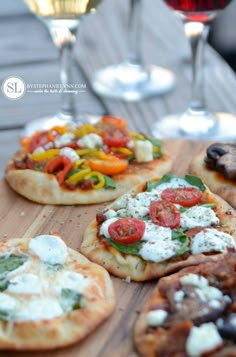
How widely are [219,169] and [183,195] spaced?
299 millimetres

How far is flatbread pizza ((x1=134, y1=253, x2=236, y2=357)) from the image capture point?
2.31 metres

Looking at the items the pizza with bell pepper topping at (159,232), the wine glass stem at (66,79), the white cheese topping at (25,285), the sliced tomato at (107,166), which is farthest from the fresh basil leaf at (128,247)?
the wine glass stem at (66,79)

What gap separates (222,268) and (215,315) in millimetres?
227

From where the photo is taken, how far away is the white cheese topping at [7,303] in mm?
2477

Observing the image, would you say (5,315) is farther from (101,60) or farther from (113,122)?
(101,60)

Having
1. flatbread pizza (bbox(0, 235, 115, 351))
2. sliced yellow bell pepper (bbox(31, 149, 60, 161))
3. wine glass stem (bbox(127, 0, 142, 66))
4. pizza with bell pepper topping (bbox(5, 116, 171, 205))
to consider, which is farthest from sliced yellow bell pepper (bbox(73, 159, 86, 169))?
wine glass stem (bbox(127, 0, 142, 66))

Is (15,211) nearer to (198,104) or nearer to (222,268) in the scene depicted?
(222,268)

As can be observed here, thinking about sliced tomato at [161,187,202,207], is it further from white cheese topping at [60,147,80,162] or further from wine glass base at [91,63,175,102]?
wine glass base at [91,63,175,102]

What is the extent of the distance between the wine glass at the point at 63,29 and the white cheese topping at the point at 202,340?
2.13 m

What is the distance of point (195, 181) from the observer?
127 inches

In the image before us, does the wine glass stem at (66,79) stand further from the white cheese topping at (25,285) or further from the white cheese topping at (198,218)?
the white cheese topping at (25,285)

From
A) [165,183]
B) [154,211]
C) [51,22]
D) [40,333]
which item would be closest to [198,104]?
[51,22]

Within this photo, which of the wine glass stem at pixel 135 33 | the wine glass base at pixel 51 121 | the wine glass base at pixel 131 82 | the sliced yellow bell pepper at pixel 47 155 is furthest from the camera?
the wine glass stem at pixel 135 33

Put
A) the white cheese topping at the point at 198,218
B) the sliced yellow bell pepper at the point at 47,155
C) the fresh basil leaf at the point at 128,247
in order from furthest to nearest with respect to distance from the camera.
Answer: the sliced yellow bell pepper at the point at 47,155 → the white cheese topping at the point at 198,218 → the fresh basil leaf at the point at 128,247
